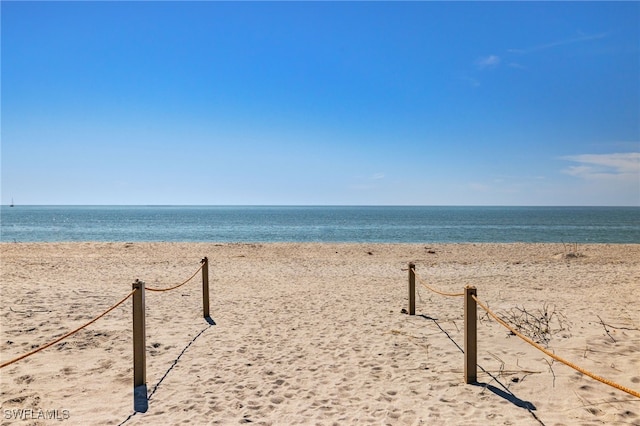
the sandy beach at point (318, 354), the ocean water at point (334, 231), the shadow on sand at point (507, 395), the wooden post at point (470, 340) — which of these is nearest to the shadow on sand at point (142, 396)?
the sandy beach at point (318, 354)

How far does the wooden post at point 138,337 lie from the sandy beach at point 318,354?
21 centimetres

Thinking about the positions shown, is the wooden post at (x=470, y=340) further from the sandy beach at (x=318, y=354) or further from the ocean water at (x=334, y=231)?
the ocean water at (x=334, y=231)

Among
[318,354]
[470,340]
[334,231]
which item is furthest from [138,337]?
[334,231]

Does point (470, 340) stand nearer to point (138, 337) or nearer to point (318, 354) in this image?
point (318, 354)

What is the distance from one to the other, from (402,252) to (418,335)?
1561 cm

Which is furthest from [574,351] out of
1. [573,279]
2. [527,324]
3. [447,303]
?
[573,279]

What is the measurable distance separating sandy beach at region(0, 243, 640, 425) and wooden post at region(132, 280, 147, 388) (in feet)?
0.69

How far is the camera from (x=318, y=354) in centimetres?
637

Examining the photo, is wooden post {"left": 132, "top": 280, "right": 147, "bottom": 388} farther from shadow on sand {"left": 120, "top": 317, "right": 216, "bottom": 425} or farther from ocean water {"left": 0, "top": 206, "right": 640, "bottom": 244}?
ocean water {"left": 0, "top": 206, "right": 640, "bottom": 244}

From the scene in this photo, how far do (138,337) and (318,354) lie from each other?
2.52m

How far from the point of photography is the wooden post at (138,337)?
5.15 metres

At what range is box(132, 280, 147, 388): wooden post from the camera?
5148mm

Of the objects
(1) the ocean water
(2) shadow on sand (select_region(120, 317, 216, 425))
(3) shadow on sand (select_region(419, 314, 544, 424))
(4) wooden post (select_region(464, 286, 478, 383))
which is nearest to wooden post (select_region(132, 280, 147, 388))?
(2) shadow on sand (select_region(120, 317, 216, 425))

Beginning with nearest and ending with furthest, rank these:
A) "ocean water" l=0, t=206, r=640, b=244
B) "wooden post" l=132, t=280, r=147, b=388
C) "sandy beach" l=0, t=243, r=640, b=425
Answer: "sandy beach" l=0, t=243, r=640, b=425 < "wooden post" l=132, t=280, r=147, b=388 < "ocean water" l=0, t=206, r=640, b=244
